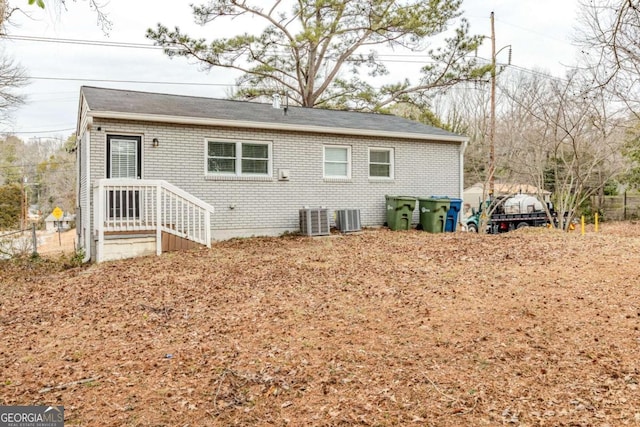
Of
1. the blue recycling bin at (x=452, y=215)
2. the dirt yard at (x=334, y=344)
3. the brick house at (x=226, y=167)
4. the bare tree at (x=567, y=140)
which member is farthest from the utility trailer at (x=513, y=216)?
the dirt yard at (x=334, y=344)

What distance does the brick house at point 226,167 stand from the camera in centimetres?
923

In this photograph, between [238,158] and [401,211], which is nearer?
[238,158]

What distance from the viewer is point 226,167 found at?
11094mm

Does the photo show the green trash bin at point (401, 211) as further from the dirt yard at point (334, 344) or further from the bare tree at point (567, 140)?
the bare tree at point (567, 140)

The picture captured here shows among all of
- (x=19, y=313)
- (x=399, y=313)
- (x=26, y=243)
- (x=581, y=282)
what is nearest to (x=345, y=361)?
(x=399, y=313)

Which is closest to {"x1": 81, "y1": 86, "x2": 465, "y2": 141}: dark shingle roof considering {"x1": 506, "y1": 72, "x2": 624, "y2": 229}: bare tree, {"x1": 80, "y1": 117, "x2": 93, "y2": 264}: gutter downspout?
{"x1": 80, "y1": 117, "x2": 93, "y2": 264}: gutter downspout

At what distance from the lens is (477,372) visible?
11.3 feet

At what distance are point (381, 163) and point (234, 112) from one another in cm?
456

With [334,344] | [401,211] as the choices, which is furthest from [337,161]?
[334,344]

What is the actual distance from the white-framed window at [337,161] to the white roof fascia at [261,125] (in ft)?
1.58

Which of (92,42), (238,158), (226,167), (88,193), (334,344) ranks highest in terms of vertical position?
(92,42)

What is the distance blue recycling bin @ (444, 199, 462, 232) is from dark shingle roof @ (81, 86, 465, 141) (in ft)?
7.04

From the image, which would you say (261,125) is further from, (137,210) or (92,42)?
(92,42)

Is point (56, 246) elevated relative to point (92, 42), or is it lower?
lower
